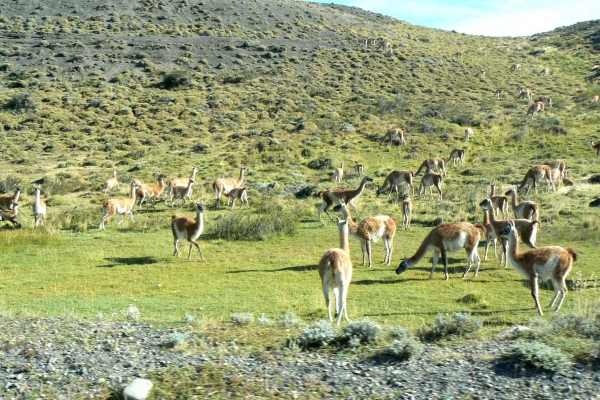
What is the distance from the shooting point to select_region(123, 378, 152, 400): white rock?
6.06 metres

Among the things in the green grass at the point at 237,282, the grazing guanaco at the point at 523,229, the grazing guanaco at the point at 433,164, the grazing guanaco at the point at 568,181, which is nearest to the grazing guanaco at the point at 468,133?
the grazing guanaco at the point at 433,164

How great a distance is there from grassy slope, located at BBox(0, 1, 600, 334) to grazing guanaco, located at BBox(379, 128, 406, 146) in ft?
2.18

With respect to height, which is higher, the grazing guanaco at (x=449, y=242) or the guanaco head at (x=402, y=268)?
the grazing guanaco at (x=449, y=242)

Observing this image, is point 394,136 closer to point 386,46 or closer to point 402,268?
point 402,268

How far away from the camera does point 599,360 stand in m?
6.46

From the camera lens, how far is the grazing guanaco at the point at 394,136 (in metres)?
36.0

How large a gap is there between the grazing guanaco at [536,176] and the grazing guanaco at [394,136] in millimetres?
12148

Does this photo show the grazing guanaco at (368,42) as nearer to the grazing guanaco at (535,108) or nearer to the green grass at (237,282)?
the grazing guanaco at (535,108)

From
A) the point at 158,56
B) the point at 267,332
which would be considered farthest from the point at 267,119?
the point at 267,332

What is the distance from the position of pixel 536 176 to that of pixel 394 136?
13335mm

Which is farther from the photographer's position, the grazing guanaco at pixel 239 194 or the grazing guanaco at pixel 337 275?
the grazing guanaco at pixel 239 194

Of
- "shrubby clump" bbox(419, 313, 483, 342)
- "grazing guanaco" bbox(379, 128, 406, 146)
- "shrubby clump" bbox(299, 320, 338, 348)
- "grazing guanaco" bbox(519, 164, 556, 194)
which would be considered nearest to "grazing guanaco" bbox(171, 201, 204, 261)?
"shrubby clump" bbox(299, 320, 338, 348)

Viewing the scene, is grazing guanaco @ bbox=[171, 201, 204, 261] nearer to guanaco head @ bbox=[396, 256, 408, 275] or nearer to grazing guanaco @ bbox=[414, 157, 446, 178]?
guanaco head @ bbox=[396, 256, 408, 275]

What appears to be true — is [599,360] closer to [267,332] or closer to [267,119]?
[267,332]
